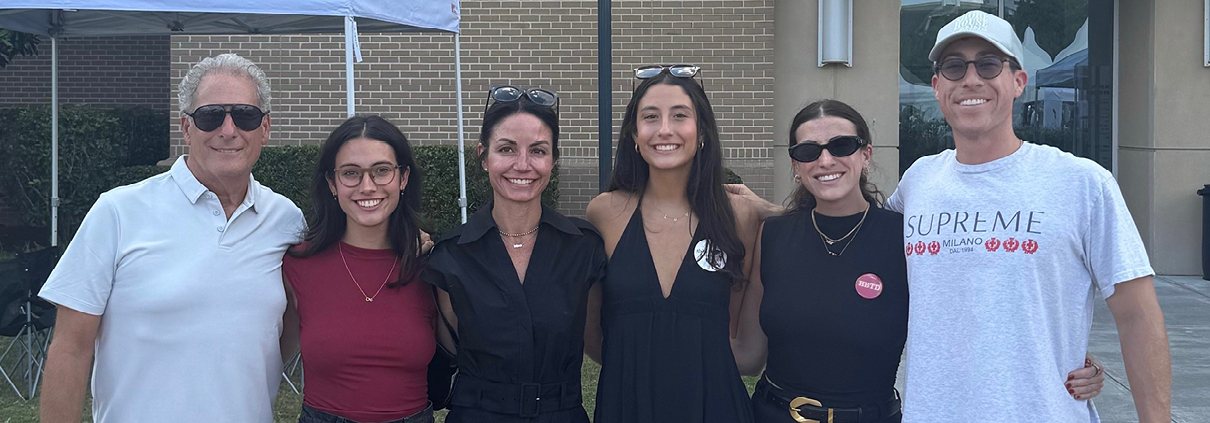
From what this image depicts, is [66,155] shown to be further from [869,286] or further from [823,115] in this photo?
[869,286]

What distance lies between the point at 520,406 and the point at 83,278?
1170 mm

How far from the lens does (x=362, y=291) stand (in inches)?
113

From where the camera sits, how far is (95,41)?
13.8 m

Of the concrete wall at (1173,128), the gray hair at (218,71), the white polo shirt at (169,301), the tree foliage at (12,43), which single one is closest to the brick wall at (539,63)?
the tree foliage at (12,43)

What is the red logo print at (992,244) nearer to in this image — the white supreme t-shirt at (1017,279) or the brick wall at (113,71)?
the white supreme t-shirt at (1017,279)

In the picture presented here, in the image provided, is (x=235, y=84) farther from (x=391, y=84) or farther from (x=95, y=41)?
(x=95, y=41)

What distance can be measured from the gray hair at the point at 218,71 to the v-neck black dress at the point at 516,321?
2.20ft

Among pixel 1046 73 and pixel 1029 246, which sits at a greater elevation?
pixel 1046 73

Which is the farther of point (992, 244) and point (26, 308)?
point (26, 308)

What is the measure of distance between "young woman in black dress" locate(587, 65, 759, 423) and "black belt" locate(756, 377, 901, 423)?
14cm

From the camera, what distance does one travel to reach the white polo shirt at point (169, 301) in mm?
2545

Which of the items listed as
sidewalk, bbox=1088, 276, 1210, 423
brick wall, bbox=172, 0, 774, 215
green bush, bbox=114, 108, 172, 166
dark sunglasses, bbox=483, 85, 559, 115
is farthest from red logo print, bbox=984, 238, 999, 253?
green bush, bbox=114, 108, 172, 166

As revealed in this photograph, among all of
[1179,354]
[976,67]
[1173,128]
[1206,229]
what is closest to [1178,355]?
[1179,354]

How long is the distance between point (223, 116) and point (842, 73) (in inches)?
349
